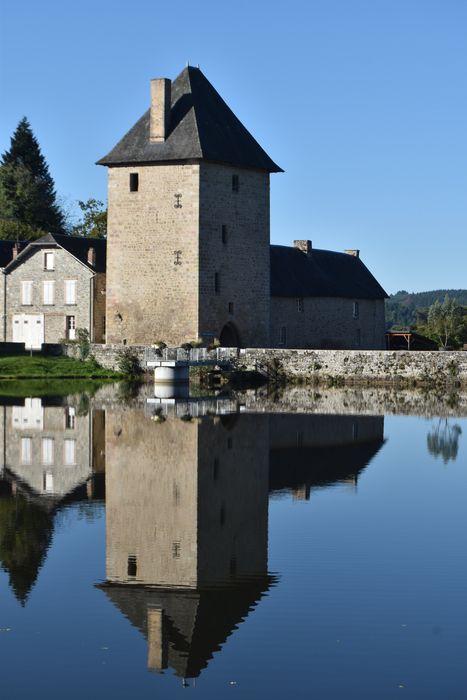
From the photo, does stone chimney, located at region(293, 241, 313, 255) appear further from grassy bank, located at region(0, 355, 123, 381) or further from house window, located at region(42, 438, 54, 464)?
house window, located at region(42, 438, 54, 464)

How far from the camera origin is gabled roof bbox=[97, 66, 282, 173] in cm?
3378

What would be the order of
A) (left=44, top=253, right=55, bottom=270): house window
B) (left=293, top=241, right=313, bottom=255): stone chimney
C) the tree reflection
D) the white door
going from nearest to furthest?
the tree reflection, the white door, (left=44, top=253, right=55, bottom=270): house window, (left=293, top=241, right=313, bottom=255): stone chimney

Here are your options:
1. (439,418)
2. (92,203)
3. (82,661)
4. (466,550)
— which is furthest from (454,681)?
(92,203)

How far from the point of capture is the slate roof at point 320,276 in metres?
40.1

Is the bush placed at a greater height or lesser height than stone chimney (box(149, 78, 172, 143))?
lesser

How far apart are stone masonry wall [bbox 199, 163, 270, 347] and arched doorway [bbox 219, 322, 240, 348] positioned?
14 cm

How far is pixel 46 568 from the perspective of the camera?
30.8 feet

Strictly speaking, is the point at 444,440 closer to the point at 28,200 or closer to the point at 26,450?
the point at 26,450

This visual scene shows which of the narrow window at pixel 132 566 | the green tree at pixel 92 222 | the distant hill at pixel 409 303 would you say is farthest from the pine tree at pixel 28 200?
the distant hill at pixel 409 303

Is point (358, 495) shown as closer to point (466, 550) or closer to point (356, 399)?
point (466, 550)

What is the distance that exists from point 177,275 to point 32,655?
88.8 feet

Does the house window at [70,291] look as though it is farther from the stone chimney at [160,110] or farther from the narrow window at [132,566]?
the narrow window at [132,566]

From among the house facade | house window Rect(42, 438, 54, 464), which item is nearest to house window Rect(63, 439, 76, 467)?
house window Rect(42, 438, 54, 464)

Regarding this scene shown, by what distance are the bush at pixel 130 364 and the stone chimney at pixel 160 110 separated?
6.06 m
